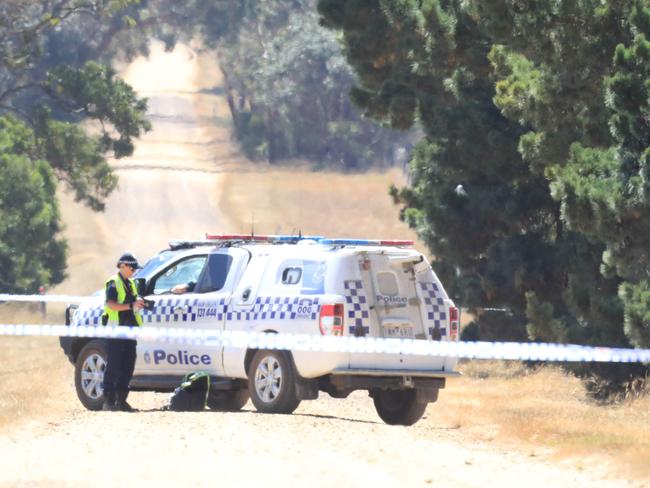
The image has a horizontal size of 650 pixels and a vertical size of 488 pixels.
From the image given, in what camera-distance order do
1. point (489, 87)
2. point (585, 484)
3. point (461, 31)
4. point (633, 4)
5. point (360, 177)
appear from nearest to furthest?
point (585, 484) → point (633, 4) → point (461, 31) → point (489, 87) → point (360, 177)

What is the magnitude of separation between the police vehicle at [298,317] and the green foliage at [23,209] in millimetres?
27096

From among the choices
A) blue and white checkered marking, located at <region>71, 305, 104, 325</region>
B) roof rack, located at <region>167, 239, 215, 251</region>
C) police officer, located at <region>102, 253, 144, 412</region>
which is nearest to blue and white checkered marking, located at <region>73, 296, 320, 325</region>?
blue and white checkered marking, located at <region>71, 305, 104, 325</region>

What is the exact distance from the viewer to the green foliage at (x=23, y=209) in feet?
141

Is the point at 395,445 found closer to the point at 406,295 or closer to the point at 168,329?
the point at 406,295

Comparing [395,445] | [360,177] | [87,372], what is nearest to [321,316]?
[395,445]

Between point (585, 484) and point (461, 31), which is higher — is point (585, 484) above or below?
below

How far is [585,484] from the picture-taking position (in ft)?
36.8

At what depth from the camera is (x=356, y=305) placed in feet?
48.1

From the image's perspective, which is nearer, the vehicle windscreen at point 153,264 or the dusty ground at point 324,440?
the dusty ground at point 324,440

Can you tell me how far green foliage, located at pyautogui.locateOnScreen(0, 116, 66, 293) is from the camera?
42.9m

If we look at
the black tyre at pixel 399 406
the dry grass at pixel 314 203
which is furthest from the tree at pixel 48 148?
the black tyre at pixel 399 406

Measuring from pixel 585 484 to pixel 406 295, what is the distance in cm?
431

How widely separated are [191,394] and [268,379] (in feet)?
3.03

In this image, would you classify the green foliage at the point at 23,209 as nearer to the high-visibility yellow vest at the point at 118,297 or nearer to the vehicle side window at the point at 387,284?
the high-visibility yellow vest at the point at 118,297
